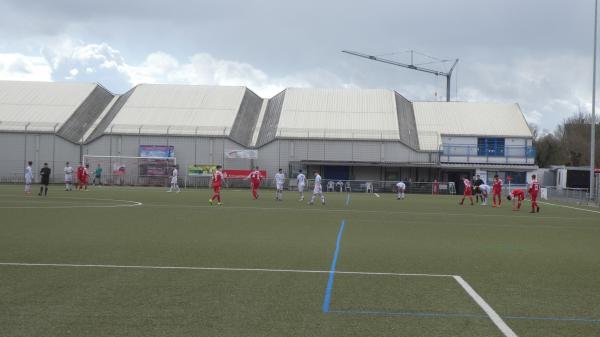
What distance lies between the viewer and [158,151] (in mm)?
59625

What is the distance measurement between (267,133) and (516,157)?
25893mm

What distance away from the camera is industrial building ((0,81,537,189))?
59406 mm

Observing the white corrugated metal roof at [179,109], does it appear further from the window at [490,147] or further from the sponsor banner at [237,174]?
the window at [490,147]

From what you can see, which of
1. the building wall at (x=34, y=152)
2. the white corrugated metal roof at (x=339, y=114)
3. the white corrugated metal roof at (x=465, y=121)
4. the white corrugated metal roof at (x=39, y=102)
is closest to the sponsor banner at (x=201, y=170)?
the white corrugated metal roof at (x=339, y=114)

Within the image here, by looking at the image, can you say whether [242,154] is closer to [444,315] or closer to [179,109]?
[179,109]

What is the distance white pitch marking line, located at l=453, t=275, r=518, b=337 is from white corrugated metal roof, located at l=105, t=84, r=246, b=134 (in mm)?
52995

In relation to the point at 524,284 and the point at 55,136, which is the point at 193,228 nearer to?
the point at 524,284

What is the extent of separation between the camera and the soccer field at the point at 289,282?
6.29m

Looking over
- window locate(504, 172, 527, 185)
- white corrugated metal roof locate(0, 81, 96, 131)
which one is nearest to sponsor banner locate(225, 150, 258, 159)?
white corrugated metal roof locate(0, 81, 96, 131)

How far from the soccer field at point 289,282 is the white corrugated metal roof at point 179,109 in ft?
149

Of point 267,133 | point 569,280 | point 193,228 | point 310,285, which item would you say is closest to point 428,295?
point 310,285

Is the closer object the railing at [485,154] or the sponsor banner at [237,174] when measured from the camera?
the sponsor banner at [237,174]

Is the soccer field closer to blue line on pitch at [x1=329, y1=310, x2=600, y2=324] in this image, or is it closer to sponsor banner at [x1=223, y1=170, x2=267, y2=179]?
blue line on pitch at [x1=329, y1=310, x2=600, y2=324]

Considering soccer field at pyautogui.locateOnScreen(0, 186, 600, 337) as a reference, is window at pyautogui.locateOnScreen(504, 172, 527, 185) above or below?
above
